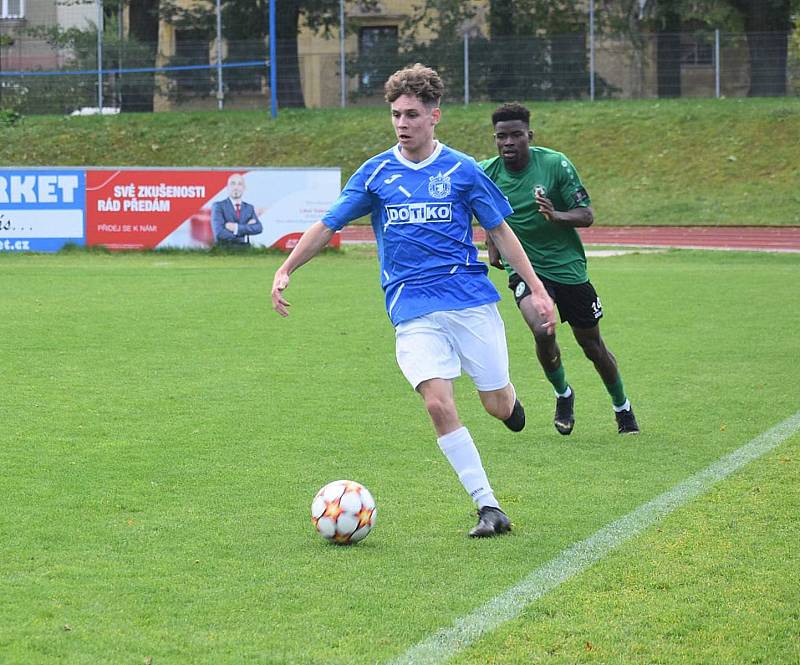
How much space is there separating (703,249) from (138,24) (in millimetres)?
23118

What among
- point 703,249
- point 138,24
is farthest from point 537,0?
point 703,249

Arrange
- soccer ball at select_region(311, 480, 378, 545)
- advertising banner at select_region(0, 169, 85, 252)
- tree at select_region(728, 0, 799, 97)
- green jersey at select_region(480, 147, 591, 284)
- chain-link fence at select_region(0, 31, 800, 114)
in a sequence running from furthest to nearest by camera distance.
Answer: chain-link fence at select_region(0, 31, 800, 114), tree at select_region(728, 0, 799, 97), advertising banner at select_region(0, 169, 85, 252), green jersey at select_region(480, 147, 591, 284), soccer ball at select_region(311, 480, 378, 545)

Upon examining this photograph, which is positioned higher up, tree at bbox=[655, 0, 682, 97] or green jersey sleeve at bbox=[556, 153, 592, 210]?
tree at bbox=[655, 0, 682, 97]

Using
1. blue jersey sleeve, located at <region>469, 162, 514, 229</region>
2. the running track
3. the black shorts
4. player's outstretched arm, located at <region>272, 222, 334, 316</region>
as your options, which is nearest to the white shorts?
blue jersey sleeve, located at <region>469, 162, 514, 229</region>

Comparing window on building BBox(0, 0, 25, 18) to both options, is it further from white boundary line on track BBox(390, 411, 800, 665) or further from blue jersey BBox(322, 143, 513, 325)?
blue jersey BBox(322, 143, 513, 325)

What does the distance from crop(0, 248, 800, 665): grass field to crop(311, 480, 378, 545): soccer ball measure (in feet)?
0.25

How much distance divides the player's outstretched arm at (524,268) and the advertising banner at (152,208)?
16460 mm

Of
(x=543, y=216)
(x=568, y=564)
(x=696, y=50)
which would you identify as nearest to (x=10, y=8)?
(x=696, y=50)

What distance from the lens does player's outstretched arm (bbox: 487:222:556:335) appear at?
231 inches

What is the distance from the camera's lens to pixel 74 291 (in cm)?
1661

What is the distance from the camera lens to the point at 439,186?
19.4ft

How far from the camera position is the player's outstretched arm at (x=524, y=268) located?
19.2 ft

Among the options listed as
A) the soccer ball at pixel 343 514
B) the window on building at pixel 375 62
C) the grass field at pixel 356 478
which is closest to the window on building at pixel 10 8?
the window on building at pixel 375 62

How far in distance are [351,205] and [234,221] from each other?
17031 mm
